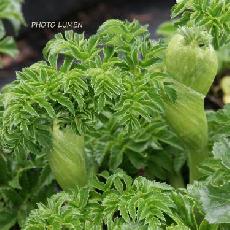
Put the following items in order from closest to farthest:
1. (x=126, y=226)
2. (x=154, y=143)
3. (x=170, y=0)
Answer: (x=126, y=226), (x=154, y=143), (x=170, y=0)

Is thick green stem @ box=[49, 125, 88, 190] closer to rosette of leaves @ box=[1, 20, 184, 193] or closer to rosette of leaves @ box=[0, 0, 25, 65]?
rosette of leaves @ box=[1, 20, 184, 193]

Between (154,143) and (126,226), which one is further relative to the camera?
(154,143)

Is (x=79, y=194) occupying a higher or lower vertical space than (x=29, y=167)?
higher

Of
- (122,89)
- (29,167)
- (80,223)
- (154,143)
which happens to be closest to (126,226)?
(80,223)

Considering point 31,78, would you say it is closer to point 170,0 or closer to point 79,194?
point 79,194

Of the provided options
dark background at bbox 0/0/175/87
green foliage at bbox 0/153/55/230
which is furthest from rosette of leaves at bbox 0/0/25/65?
dark background at bbox 0/0/175/87

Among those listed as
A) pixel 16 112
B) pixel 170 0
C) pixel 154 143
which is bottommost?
pixel 170 0
